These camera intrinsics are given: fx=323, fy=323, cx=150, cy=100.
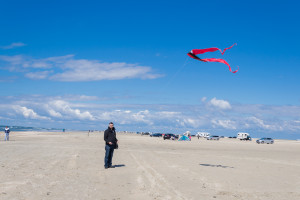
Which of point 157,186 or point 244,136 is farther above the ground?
point 244,136

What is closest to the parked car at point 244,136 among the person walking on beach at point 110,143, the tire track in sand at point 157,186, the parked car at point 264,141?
the parked car at point 264,141

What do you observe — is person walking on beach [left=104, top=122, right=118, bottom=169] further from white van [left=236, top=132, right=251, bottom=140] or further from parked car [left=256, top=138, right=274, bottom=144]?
white van [left=236, top=132, right=251, bottom=140]

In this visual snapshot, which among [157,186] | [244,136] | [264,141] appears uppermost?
[244,136]

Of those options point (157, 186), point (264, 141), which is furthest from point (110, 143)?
point (264, 141)

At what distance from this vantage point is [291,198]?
29.8 feet

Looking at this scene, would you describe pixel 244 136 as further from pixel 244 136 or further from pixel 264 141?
pixel 264 141

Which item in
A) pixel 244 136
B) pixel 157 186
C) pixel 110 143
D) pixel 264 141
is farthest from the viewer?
pixel 244 136

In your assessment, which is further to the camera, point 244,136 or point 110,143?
point 244,136

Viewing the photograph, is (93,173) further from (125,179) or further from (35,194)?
(35,194)

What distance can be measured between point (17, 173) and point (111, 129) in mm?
4777

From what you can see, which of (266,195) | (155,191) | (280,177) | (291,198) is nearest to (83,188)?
(155,191)

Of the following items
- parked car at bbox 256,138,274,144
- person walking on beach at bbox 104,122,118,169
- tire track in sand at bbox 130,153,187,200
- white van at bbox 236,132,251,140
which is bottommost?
tire track in sand at bbox 130,153,187,200

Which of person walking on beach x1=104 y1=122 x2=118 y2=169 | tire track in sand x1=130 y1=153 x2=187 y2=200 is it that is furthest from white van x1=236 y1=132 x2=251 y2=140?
tire track in sand x1=130 y1=153 x2=187 y2=200

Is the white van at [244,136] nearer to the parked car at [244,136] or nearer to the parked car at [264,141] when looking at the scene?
the parked car at [244,136]
